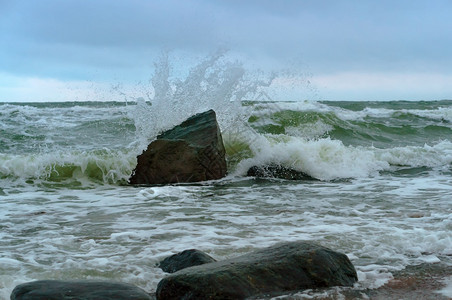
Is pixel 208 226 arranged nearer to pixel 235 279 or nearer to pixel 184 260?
pixel 184 260

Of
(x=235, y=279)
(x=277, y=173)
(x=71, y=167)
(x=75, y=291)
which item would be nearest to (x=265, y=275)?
(x=235, y=279)

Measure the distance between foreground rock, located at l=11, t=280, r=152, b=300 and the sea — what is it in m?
0.39

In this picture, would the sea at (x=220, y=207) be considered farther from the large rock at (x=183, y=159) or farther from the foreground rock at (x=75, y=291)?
the foreground rock at (x=75, y=291)

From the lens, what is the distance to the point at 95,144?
12.2 meters

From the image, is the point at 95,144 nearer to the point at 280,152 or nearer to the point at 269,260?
the point at 280,152

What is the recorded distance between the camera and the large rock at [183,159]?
26.5ft

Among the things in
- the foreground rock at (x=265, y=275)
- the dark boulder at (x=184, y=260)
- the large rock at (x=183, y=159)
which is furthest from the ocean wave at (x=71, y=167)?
the foreground rock at (x=265, y=275)

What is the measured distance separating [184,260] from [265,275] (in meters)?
0.71

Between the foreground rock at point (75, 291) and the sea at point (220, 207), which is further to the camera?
the sea at point (220, 207)

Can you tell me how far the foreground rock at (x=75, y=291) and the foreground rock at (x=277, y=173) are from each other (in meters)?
5.90

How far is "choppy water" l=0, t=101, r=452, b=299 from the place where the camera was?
12.9 feet

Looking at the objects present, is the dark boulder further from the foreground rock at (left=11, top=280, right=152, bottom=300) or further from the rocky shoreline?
the foreground rock at (left=11, top=280, right=152, bottom=300)

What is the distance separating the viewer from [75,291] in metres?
2.78

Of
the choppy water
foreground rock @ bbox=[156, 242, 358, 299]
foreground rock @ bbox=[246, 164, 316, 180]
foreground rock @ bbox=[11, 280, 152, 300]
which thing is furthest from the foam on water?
foreground rock @ bbox=[246, 164, 316, 180]
